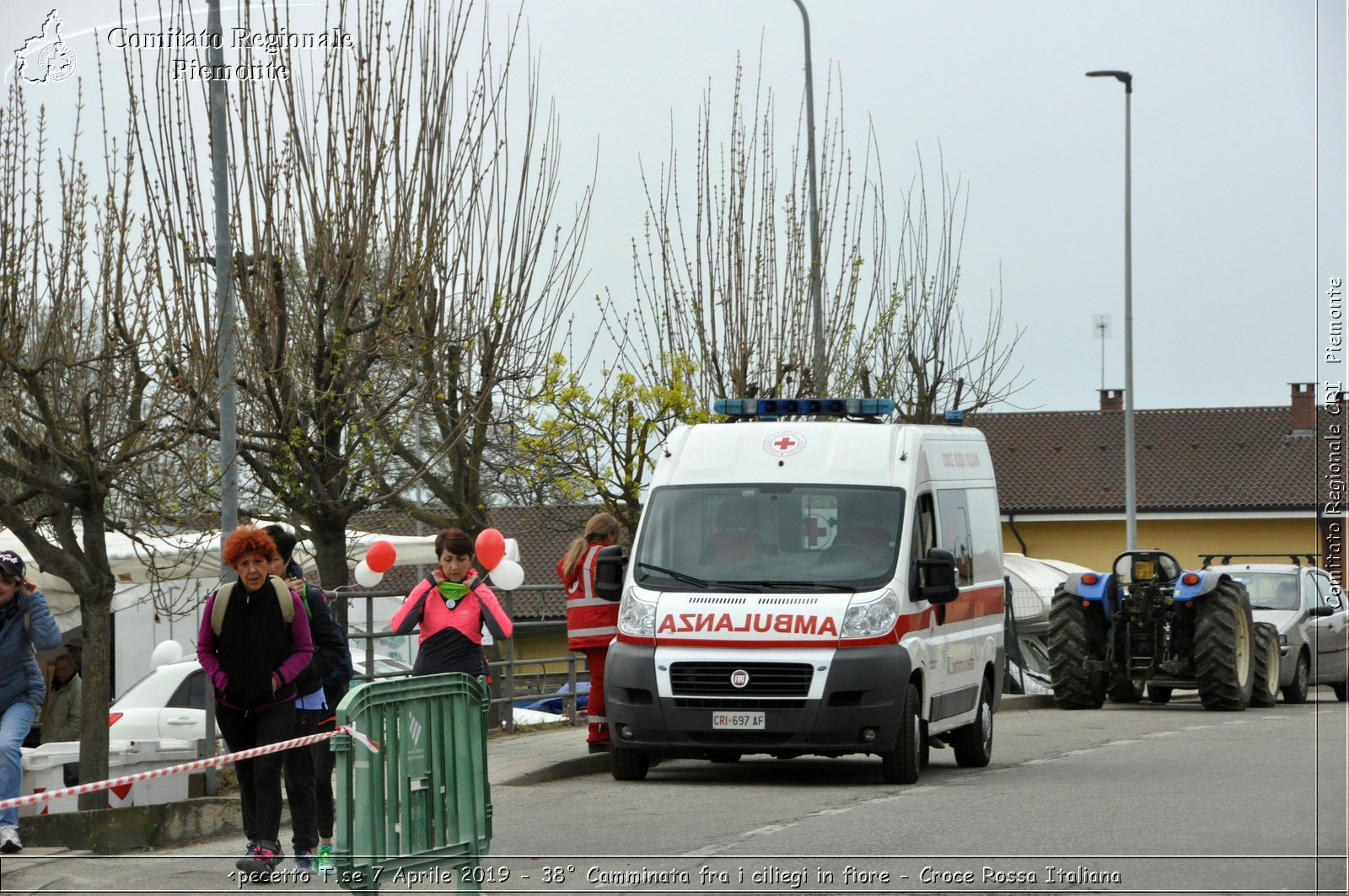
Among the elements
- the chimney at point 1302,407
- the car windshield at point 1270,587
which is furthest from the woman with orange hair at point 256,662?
the chimney at point 1302,407

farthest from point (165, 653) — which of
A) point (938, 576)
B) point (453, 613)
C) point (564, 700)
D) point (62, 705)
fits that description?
point (938, 576)

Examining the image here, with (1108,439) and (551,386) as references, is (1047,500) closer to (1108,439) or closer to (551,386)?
(1108,439)

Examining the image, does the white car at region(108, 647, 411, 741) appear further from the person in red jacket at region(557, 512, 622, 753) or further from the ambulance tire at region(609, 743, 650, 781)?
the ambulance tire at region(609, 743, 650, 781)

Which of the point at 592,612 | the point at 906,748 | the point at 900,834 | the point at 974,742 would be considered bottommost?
the point at 974,742

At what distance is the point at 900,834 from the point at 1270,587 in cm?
1718

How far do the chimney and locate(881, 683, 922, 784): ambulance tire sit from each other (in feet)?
163

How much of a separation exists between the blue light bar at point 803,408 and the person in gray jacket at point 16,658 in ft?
19.2

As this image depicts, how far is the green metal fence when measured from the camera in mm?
7707

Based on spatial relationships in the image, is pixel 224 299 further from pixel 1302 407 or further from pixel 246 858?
pixel 1302 407

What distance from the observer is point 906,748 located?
13.2m

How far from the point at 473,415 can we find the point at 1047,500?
41220mm

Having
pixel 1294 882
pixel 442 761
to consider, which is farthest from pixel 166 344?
pixel 1294 882

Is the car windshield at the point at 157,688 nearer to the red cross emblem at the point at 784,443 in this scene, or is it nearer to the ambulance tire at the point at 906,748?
the red cross emblem at the point at 784,443

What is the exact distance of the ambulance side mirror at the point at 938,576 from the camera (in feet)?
43.9
